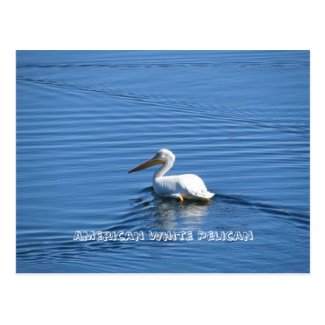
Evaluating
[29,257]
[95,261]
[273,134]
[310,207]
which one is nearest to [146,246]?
[95,261]

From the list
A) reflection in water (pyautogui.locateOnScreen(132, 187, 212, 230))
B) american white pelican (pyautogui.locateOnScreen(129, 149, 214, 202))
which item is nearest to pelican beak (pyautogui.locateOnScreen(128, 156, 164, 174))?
american white pelican (pyautogui.locateOnScreen(129, 149, 214, 202))

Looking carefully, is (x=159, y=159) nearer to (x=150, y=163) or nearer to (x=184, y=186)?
(x=150, y=163)

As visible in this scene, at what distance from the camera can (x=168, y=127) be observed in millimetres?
10820

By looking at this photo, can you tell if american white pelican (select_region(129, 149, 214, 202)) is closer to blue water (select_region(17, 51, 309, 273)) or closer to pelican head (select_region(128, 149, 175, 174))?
pelican head (select_region(128, 149, 175, 174))

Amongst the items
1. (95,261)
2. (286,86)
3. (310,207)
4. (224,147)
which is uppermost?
(286,86)

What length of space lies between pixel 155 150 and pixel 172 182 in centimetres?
88

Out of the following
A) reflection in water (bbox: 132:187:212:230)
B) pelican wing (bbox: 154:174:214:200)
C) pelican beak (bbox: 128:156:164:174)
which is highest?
pelican beak (bbox: 128:156:164:174)

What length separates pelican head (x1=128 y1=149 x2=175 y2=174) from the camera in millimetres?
10195

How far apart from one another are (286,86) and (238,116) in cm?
103

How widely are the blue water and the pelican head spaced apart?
0.15m

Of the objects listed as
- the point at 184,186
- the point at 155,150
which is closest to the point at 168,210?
the point at 184,186

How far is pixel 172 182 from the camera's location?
9.74 m

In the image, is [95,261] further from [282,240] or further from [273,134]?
[273,134]

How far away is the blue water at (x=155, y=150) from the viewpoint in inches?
343
